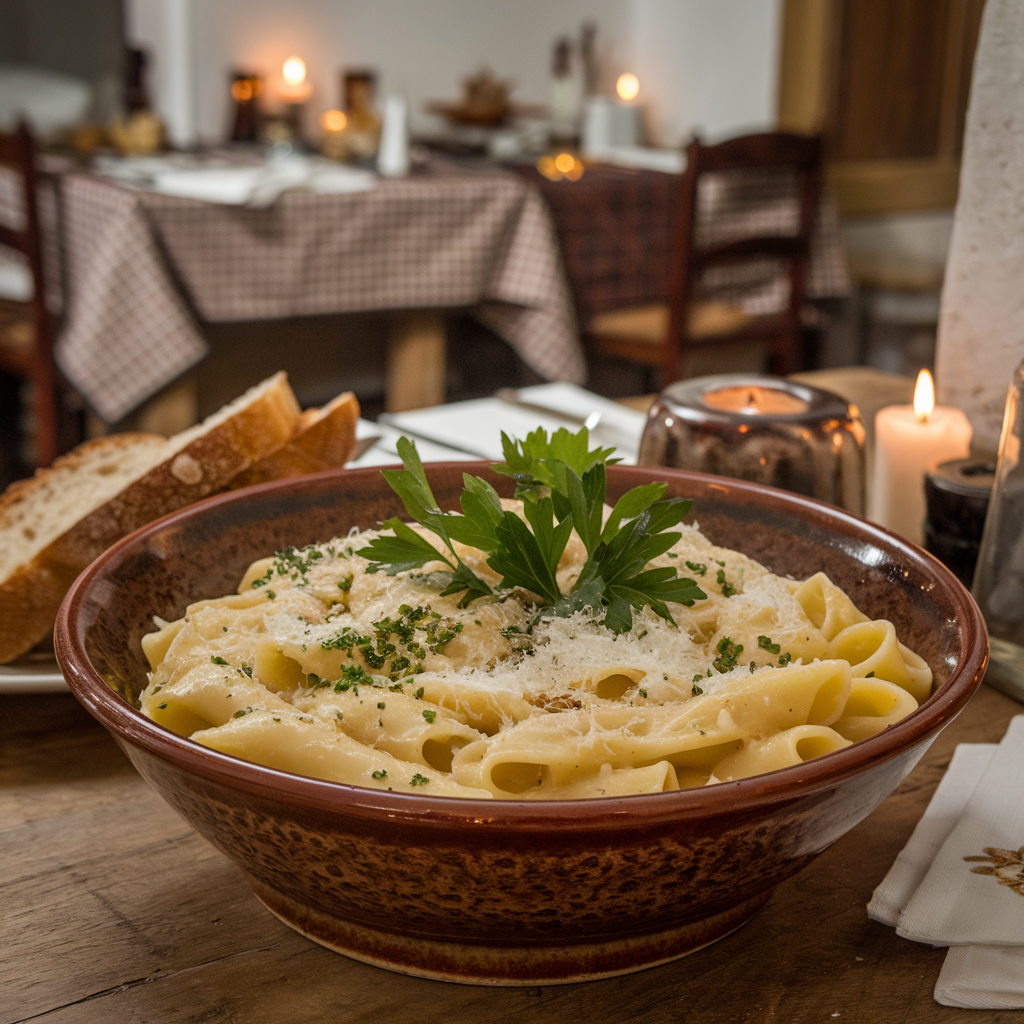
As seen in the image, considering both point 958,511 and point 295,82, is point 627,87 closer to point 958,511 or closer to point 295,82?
point 295,82

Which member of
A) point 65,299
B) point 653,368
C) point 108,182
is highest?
point 108,182

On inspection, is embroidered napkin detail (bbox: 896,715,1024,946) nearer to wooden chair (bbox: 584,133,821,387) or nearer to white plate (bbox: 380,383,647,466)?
white plate (bbox: 380,383,647,466)

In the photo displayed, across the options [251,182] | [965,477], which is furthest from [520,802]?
[251,182]

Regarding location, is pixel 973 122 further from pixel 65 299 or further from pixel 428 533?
pixel 65 299

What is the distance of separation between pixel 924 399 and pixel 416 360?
2.46 meters

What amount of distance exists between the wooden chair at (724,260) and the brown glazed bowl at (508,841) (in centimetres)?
277

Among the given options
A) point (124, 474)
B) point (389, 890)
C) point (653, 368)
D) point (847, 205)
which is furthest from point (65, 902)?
point (847, 205)

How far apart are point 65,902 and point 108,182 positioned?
8.97 ft

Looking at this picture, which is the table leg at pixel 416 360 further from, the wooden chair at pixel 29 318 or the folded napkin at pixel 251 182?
the wooden chair at pixel 29 318

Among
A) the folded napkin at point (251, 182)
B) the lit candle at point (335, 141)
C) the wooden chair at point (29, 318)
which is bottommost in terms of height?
the wooden chair at point (29, 318)

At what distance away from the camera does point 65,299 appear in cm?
319

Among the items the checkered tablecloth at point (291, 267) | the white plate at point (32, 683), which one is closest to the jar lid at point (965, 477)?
the white plate at point (32, 683)

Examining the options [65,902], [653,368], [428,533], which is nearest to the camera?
[65,902]

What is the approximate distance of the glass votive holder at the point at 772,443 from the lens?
3.37ft
